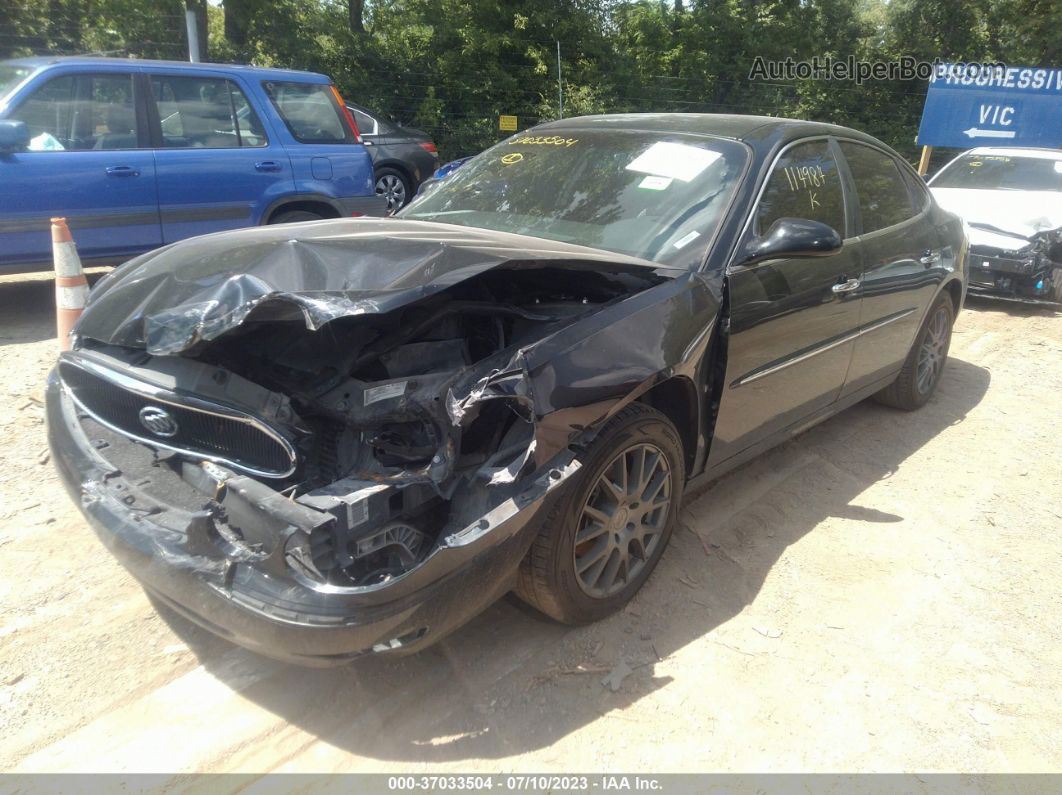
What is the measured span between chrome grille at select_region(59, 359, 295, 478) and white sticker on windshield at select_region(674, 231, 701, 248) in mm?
1717

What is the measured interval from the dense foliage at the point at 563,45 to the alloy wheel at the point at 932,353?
38.8 feet

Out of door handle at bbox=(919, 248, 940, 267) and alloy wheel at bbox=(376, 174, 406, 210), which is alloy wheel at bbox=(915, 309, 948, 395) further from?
alloy wheel at bbox=(376, 174, 406, 210)

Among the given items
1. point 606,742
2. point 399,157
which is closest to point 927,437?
point 606,742

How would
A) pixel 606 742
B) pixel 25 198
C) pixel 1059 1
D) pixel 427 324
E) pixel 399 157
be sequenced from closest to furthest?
pixel 606 742, pixel 427 324, pixel 25 198, pixel 399 157, pixel 1059 1

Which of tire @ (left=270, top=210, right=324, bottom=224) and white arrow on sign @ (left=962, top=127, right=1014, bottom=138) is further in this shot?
white arrow on sign @ (left=962, top=127, right=1014, bottom=138)

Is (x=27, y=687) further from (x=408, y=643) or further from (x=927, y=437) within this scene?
(x=927, y=437)

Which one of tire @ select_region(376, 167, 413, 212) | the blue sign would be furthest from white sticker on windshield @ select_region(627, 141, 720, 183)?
the blue sign

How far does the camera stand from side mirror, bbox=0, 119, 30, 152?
18.1 feet

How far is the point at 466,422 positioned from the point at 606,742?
1043mm

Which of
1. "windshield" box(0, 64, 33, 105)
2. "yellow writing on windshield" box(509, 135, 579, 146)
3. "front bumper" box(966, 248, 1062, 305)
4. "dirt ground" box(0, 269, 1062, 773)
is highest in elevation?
"windshield" box(0, 64, 33, 105)

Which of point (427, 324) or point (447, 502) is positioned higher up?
point (427, 324)

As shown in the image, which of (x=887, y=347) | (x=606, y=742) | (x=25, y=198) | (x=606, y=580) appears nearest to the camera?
(x=606, y=742)

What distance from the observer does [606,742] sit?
95.0 inches

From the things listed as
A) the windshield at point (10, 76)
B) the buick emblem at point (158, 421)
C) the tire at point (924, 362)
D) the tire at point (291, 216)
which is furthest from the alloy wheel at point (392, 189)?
the buick emblem at point (158, 421)
